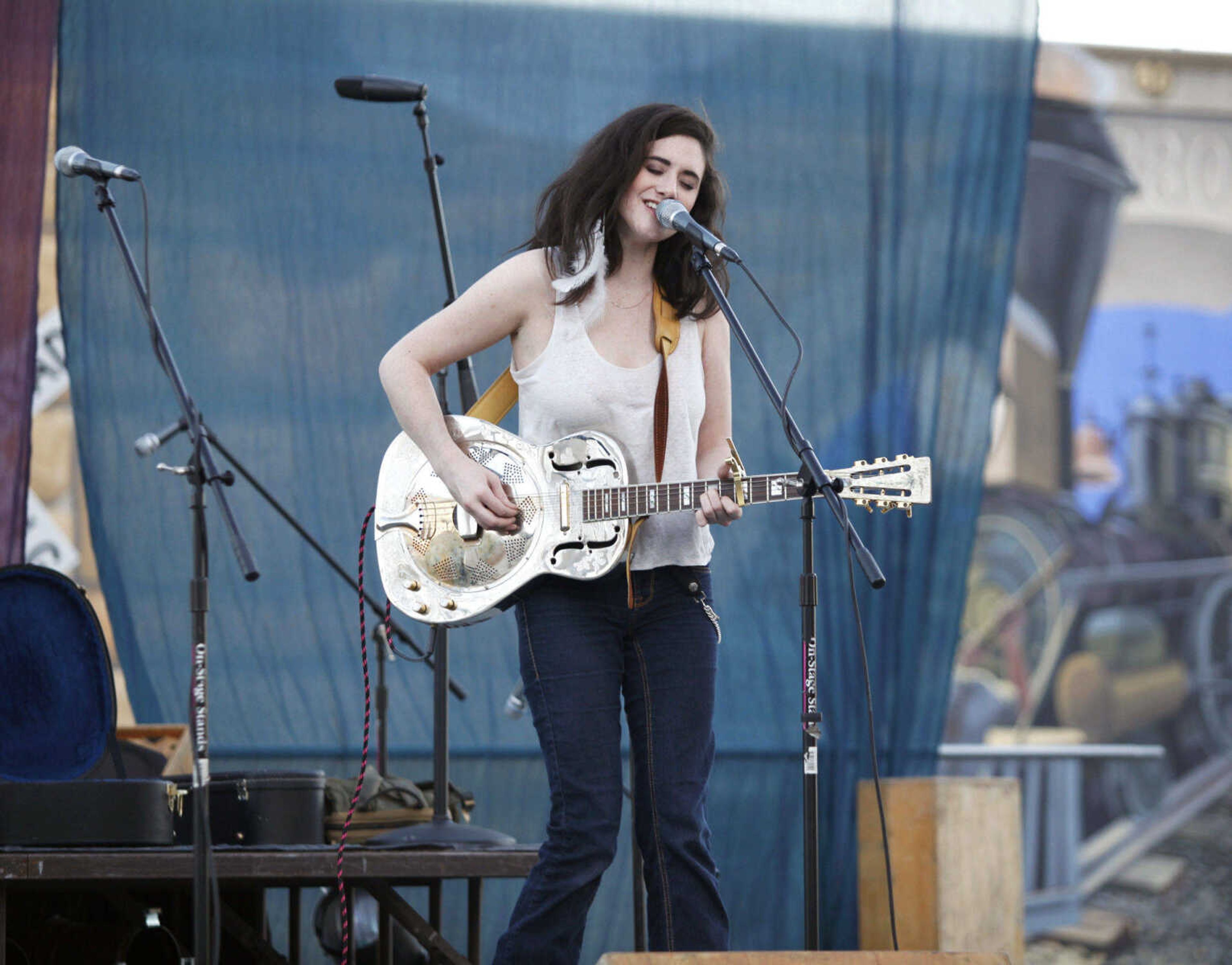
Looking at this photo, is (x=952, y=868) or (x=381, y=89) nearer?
(x=381, y=89)

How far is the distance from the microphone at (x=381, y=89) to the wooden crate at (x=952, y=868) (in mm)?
2470

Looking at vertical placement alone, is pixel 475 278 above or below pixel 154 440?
above

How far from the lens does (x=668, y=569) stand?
92.1 inches

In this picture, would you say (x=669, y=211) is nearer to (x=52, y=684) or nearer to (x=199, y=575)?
(x=199, y=575)

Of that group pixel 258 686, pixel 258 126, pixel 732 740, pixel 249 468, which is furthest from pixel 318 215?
pixel 732 740

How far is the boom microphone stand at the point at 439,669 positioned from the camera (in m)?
3.04

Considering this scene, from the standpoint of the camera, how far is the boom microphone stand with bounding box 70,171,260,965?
2.33m

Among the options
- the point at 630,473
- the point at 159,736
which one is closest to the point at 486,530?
the point at 630,473

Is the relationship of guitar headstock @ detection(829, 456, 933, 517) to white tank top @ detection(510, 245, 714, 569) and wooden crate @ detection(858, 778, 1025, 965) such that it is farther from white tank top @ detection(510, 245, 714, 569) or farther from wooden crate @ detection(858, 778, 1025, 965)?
wooden crate @ detection(858, 778, 1025, 965)

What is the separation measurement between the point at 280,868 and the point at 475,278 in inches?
91.8

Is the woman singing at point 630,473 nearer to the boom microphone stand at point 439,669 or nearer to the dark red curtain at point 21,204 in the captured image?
the boom microphone stand at point 439,669

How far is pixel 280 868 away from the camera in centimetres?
274

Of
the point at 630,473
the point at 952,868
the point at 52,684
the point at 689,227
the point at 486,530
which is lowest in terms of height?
the point at 952,868

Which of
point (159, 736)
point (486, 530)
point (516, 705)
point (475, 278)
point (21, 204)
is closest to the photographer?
point (486, 530)
